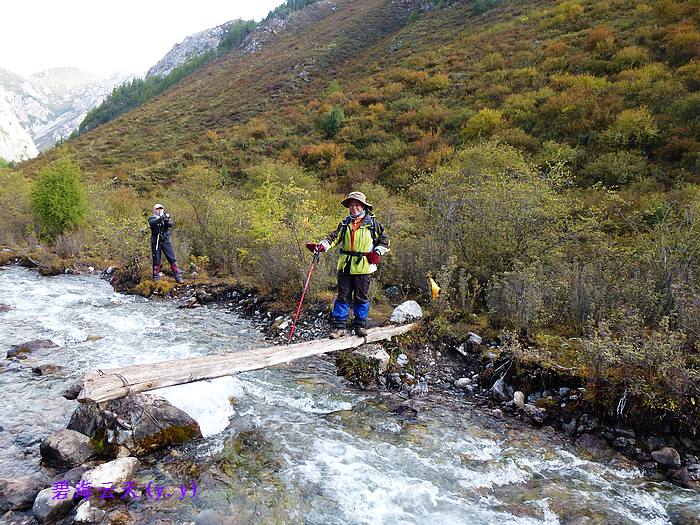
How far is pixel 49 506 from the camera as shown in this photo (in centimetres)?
320

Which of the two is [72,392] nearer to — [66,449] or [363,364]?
[66,449]

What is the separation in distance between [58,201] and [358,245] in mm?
15772

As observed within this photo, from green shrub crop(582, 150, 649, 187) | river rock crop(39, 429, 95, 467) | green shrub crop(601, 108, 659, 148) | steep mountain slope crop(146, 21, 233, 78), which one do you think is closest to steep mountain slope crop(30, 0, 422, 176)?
green shrub crop(601, 108, 659, 148)

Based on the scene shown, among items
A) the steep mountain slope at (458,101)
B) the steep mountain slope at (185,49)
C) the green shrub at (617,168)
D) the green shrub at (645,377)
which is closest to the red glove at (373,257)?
the green shrub at (645,377)

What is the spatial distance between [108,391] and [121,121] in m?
55.5

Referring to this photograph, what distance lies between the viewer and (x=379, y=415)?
5.08 meters

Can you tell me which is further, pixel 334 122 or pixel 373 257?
pixel 334 122

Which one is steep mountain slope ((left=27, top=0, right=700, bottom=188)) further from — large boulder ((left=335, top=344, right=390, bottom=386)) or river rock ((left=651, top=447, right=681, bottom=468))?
large boulder ((left=335, top=344, right=390, bottom=386))

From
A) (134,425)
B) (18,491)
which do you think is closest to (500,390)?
(134,425)

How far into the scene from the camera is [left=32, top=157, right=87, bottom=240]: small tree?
16.2 m

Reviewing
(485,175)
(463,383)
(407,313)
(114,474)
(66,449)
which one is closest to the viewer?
(114,474)

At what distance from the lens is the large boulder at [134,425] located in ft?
13.3

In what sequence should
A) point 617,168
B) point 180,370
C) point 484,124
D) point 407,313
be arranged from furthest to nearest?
point 484,124 < point 617,168 < point 407,313 < point 180,370

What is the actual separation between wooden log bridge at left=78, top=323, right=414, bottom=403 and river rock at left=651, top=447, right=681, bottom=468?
3910 mm
